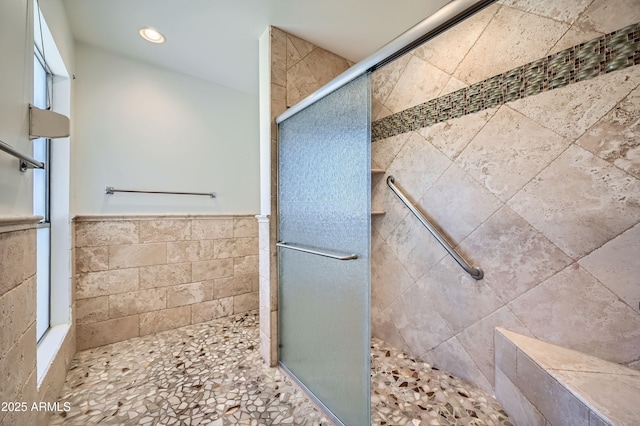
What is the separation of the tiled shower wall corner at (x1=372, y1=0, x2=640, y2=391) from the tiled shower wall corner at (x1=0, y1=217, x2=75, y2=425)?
1.80 m

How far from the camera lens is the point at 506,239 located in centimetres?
123

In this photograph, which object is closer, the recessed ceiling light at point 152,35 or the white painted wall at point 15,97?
the white painted wall at point 15,97

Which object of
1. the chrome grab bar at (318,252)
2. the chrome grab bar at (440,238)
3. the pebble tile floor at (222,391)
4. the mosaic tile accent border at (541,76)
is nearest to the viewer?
the mosaic tile accent border at (541,76)

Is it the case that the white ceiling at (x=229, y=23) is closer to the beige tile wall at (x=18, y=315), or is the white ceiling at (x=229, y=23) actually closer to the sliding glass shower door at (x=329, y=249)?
the sliding glass shower door at (x=329, y=249)

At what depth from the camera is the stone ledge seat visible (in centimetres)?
76

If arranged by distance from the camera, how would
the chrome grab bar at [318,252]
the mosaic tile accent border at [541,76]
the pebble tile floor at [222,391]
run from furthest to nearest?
the pebble tile floor at [222,391], the chrome grab bar at [318,252], the mosaic tile accent border at [541,76]

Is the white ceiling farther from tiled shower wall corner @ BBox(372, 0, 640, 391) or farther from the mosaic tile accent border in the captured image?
the mosaic tile accent border

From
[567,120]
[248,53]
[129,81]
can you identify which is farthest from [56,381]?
[567,120]

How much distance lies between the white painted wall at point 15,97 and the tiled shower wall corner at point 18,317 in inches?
3.2

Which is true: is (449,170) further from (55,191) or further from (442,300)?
(55,191)

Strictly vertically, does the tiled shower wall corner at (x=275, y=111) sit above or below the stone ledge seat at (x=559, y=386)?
above

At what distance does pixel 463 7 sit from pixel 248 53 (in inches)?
62.2

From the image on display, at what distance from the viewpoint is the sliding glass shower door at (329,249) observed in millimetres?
1009

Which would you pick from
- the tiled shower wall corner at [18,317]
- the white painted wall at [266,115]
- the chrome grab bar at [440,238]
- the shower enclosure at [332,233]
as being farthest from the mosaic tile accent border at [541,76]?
the tiled shower wall corner at [18,317]
